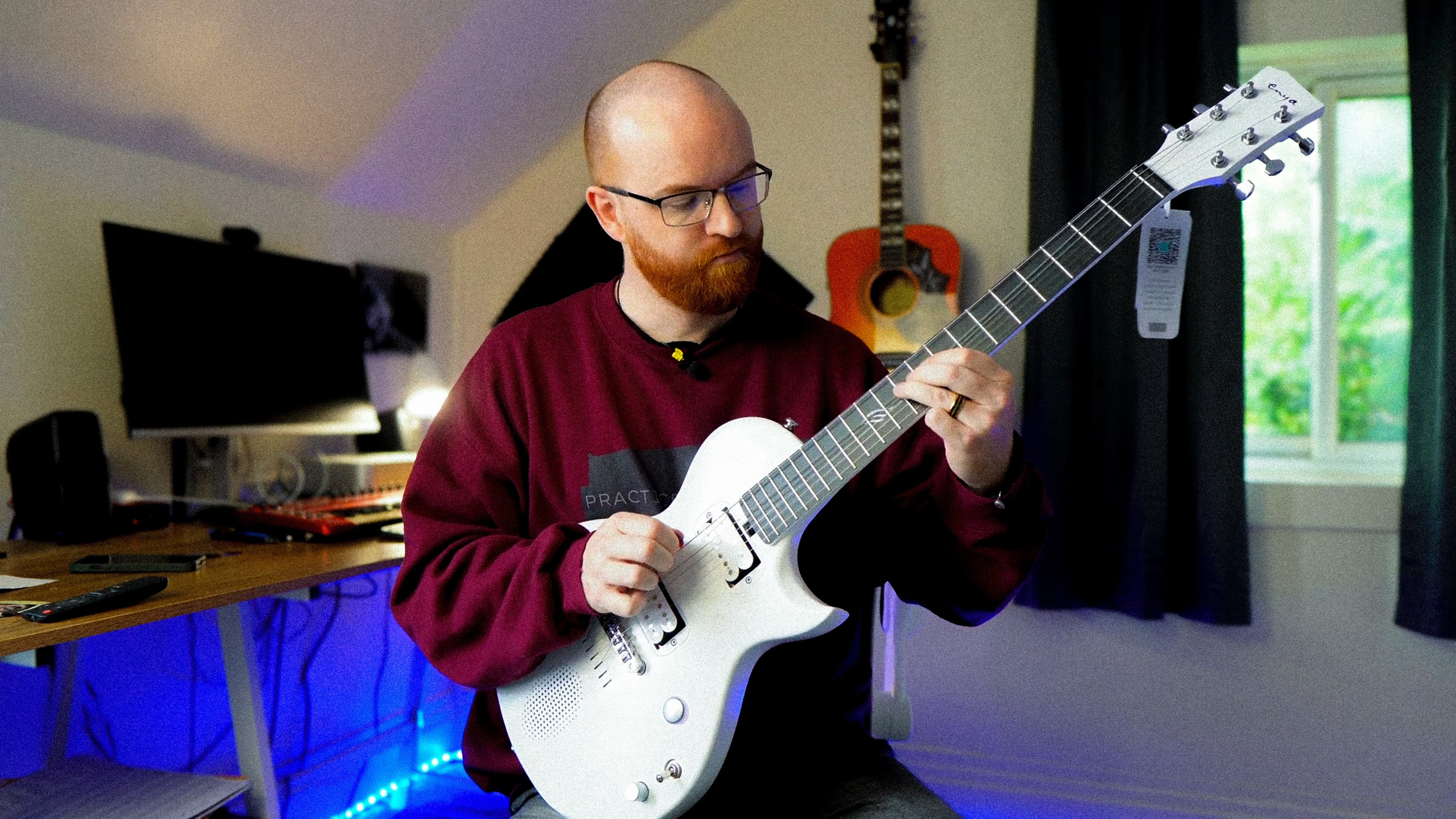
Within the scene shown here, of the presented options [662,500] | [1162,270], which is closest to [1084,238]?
[1162,270]

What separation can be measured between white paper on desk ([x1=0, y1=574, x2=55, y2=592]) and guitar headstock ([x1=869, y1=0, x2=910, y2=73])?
2.14 m

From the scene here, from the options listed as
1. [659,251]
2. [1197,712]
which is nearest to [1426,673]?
[1197,712]

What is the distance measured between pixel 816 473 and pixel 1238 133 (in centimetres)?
57

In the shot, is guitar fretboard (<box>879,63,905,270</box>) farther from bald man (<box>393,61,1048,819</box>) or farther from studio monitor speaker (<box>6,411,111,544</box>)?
studio monitor speaker (<box>6,411,111,544</box>)

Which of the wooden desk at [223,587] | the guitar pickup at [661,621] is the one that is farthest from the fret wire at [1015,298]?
the wooden desk at [223,587]

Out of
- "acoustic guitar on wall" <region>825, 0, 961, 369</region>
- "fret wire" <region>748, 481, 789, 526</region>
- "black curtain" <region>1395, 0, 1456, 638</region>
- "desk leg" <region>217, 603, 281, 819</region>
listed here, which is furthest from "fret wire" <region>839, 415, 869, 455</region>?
"black curtain" <region>1395, 0, 1456, 638</region>

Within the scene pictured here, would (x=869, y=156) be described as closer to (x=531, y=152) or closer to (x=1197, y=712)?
(x=531, y=152)

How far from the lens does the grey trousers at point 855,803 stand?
104cm

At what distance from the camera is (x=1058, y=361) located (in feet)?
7.77

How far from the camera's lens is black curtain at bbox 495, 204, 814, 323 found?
6.63ft

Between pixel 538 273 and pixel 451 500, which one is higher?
pixel 538 273

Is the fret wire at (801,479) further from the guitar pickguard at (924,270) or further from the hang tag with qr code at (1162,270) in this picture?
the guitar pickguard at (924,270)

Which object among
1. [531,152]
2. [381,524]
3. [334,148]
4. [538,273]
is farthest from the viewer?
[531,152]

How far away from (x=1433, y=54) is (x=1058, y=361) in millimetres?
1034
